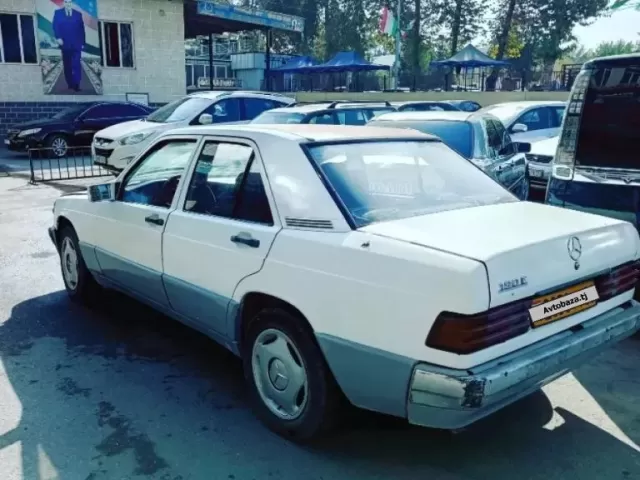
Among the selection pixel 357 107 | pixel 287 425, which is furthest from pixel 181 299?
pixel 357 107

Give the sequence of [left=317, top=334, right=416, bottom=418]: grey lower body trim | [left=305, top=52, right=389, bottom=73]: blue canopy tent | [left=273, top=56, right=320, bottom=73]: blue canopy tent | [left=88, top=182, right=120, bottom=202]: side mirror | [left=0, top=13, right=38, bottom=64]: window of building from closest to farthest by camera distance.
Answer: [left=317, top=334, right=416, bottom=418]: grey lower body trim < [left=88, top=182, right=120, bottom=202]: side mirror < [left=0, top=13, right=38, bottom=64]: window of building < [left=305, top=52, right=389, bottom=73]: blue canopy tent < [left=273, top=56, right=320, bottom=73]: blue canopy tent

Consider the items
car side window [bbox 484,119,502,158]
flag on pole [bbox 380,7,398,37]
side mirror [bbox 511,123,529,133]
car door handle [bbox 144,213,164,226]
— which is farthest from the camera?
flag on pole [bbox 380,7,398,37]

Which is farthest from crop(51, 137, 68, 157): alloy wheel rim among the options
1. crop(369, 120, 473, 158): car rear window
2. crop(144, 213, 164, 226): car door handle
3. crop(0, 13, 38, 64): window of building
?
crop(144, 213, 164, 226): car door handle

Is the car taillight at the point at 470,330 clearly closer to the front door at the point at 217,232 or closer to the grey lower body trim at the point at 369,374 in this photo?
the grey lower body trim at the point at 369,374

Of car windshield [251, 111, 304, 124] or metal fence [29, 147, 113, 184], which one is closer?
car windshield [251, 111, 304, 124]

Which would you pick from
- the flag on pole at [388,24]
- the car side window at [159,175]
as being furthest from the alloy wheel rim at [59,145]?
the flag on pole at [388,24]

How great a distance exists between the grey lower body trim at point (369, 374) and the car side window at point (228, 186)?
2.71ft

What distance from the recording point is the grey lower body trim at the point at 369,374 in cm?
256

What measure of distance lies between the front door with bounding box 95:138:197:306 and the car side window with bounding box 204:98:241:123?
8332 mm

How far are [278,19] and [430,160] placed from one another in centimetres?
2199

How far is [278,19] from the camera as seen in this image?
23.9m

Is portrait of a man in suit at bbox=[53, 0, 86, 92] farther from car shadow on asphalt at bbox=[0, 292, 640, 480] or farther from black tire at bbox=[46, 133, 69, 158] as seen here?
car shadow on asphalt at bbox=[0, 292, 640, 480]

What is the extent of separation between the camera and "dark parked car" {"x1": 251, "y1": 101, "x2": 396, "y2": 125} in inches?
420

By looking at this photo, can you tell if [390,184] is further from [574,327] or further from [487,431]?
[487,431]
